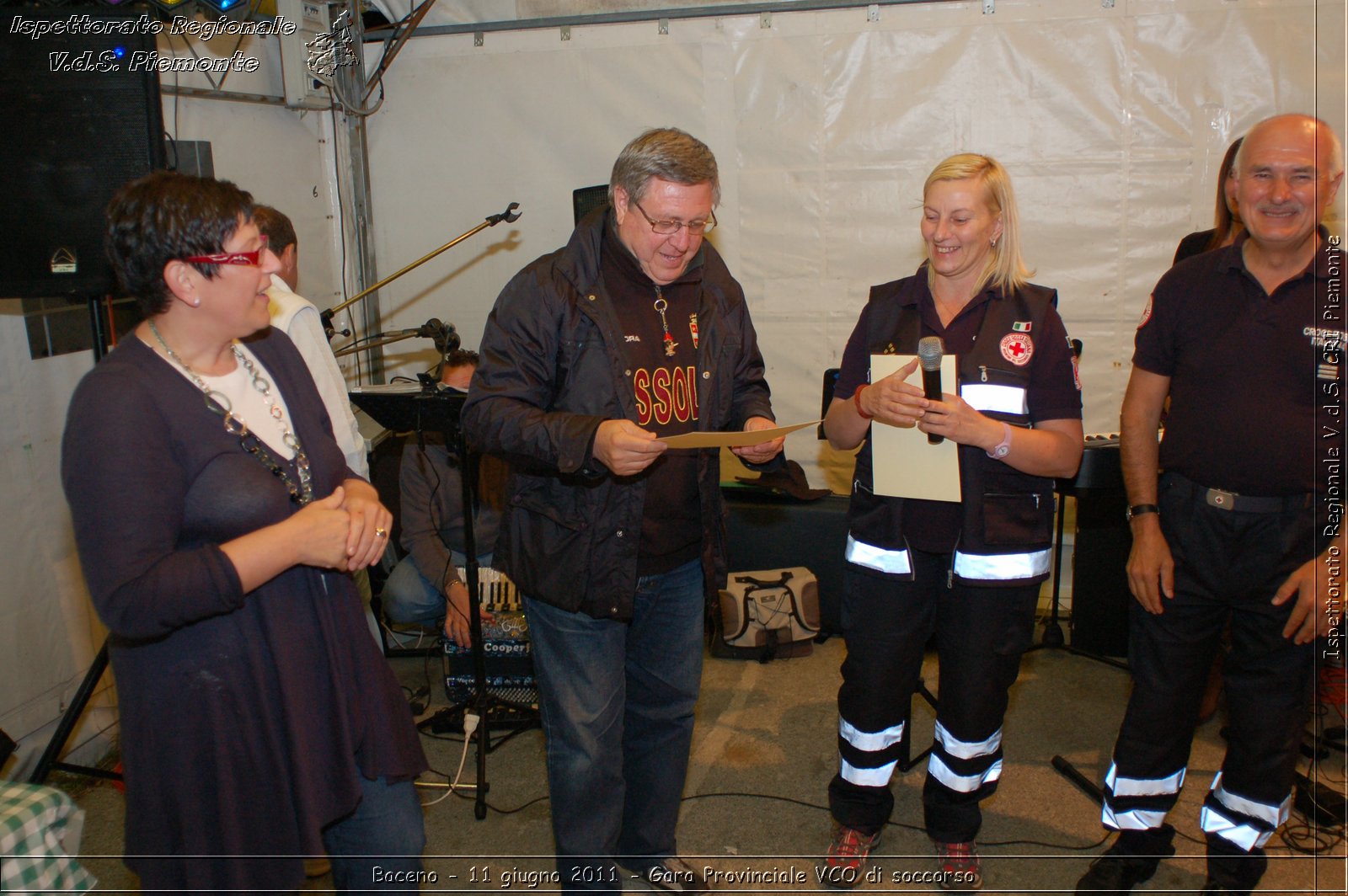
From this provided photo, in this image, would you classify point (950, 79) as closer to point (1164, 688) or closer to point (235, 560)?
point (1164, 688)

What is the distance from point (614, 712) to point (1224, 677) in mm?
1480

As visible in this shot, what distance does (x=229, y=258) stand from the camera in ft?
4.90

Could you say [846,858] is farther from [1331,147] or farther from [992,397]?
[1331,147]

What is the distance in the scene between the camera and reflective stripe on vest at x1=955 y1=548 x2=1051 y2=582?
7.31ft

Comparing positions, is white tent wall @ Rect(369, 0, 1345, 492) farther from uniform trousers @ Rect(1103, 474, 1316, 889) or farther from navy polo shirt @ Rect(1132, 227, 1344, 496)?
uniform trousers @ Rect(1103, 474, 1316, 889)

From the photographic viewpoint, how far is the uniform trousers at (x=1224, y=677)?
2150 millimetres

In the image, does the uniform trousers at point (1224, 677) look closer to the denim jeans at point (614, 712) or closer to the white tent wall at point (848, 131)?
the denim jeans at point (614, 712)

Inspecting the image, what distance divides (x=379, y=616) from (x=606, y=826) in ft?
7.59

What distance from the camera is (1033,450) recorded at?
2.14 meters

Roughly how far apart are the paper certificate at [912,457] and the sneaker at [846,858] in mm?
975

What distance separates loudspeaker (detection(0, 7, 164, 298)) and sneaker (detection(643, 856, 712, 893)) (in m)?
2.21

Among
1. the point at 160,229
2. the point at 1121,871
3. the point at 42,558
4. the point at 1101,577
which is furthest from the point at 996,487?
the point at 42,558

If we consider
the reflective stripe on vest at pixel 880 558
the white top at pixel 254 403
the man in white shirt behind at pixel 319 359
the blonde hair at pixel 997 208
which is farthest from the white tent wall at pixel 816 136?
the white top at pixel 254 403

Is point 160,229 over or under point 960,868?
over
